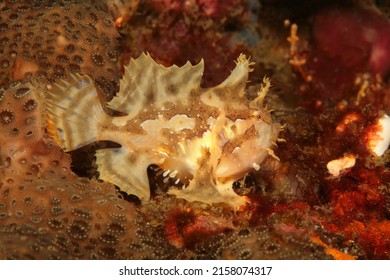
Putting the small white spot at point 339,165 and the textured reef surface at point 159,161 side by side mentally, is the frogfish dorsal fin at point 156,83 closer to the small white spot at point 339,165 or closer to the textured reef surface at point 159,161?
the textured reef surface at point 159,161

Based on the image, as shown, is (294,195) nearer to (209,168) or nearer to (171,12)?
(209,168)

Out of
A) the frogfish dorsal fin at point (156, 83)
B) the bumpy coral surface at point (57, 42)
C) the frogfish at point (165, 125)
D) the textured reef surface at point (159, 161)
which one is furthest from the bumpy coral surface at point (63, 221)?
the bumpy coral surface at point (57, 42)

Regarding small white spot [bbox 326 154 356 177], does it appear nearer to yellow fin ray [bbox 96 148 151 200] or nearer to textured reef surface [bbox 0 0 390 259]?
textured reef surface [bbox 0 0 390 259]

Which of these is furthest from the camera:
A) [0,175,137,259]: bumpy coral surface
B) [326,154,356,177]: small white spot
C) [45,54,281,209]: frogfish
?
[326,154,356,177]: small white spot

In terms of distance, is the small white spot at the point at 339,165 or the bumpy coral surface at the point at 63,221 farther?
the small white spot at the point at 339,165

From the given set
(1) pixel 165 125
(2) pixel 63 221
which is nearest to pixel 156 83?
(1) pixel 165 125

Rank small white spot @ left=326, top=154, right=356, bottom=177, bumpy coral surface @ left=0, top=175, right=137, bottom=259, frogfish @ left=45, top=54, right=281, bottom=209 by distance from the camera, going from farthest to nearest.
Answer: small white spot @ left=326, top=154, right=356, bottom=177, frogfish @ left=45, top=54, right=281, bottom=209, bumpy coral surface @ left=0, top=175, right=137, bottom=259

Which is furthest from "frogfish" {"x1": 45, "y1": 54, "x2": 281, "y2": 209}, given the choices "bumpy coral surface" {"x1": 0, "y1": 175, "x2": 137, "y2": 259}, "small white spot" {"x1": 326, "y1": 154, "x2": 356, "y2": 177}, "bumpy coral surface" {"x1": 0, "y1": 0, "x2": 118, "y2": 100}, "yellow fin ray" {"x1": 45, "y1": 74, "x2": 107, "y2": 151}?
"small white spot" {"x1": 326, "y1": 154, "x2": 356, "y2": 177}
